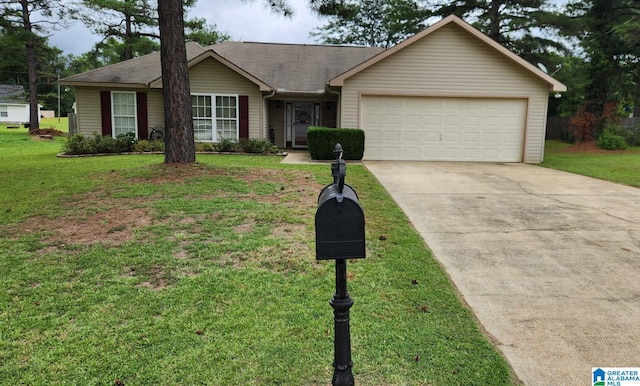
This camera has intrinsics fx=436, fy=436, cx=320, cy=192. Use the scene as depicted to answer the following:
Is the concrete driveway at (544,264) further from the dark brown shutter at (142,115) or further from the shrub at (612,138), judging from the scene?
the shrub at (612,138)

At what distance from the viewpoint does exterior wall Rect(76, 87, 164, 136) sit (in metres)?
16.1

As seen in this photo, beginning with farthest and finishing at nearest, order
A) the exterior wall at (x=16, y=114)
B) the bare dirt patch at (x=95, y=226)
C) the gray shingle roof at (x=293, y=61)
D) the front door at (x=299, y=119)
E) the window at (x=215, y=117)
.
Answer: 1. the exterior wall at (x=16, y=114)
2. the front door at (x=299, y=119)
3. the gray shingle roof at (x=293, y=61)
4. the window at (x=215, y=117)
5. the bare dirt patch at (x=95, y=226)

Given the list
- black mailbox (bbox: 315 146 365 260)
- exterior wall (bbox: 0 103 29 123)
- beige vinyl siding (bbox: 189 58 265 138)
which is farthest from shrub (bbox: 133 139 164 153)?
exterior wall (bbox: 0 103 29 123)

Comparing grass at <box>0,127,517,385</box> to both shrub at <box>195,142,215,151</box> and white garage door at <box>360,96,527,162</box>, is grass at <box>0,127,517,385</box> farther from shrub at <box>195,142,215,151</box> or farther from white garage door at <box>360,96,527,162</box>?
shrub at <box>195,142,215,151</box>

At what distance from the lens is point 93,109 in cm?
1619

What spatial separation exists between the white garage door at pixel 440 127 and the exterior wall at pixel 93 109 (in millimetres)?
7766

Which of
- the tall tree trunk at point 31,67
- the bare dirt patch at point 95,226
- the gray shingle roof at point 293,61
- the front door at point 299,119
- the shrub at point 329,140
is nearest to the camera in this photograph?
the bare dirt patch at point 95,226

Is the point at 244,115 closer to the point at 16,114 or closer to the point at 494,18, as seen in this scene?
the point at 494,18

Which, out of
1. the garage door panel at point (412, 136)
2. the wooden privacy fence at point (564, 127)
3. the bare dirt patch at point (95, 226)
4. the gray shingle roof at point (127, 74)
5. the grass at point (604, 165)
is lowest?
the bare dirt patch at point (95, 226)

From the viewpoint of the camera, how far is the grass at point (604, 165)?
1102 centimetres

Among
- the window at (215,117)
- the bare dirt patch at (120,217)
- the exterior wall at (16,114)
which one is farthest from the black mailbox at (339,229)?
the exterior wall at (16,114)

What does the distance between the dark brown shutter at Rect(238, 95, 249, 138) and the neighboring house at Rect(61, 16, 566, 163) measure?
0.12 feet

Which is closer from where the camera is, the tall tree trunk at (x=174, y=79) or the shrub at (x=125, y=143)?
the tall tree trunk at (x=174, y=79)

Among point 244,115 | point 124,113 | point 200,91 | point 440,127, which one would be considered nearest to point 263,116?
point 244,115
